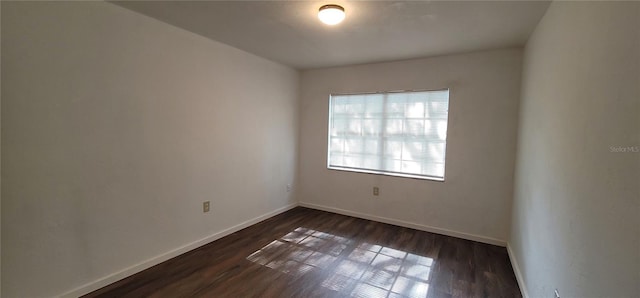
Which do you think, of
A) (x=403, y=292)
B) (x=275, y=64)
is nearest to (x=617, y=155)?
(x=403, y=292)

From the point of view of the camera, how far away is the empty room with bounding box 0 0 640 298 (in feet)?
4.36

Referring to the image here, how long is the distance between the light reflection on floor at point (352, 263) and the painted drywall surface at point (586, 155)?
0.88 meters

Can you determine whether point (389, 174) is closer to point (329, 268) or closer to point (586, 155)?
point (329, 268)

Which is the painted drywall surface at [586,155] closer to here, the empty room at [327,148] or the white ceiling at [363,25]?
the empty room at [327,148]

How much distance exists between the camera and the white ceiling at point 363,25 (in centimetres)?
202

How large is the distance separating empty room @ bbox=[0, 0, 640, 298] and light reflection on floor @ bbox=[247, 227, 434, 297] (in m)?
0.02

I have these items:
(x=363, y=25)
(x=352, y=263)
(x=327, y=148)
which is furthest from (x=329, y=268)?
(x=363, y=25)

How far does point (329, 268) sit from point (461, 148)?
214cm

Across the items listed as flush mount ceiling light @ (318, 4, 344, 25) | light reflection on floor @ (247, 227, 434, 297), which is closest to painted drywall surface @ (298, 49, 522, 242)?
light reflection on floor @ (247, 227, 434, 297)

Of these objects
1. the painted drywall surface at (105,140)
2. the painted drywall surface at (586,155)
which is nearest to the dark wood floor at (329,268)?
the painted drywall surface at (105,140)

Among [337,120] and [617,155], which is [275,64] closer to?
[337,120]

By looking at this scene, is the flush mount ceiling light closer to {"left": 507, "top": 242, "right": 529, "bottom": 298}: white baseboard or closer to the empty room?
the empty room

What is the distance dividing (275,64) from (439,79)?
7.32 ft

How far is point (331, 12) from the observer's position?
6.54 feet
